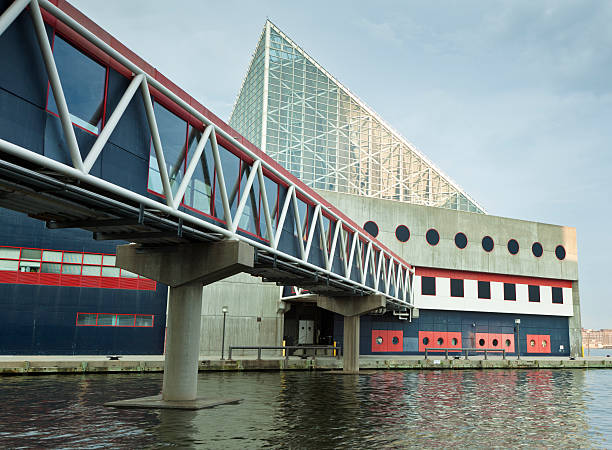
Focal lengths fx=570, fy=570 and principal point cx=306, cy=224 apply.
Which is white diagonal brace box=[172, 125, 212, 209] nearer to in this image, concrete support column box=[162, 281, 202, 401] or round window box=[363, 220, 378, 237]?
concrete support column box=[162, 281, 202, 401]

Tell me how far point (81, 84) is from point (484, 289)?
52.1 meters

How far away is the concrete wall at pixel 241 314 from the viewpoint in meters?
46.7

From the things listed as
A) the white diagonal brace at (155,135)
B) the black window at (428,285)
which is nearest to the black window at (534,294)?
the black window at (428,285)

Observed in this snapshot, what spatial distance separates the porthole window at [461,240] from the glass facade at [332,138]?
31.9 m

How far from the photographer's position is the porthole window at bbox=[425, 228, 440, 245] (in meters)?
55.7

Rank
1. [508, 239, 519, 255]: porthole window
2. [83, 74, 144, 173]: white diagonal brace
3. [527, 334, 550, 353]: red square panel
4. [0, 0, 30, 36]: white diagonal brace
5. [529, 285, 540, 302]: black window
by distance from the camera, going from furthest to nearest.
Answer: [529, 285, 540, 302]: black window, [508, 239, 519, 255]: porthole window, [527, 334, 550, 353]: red square panel, [83, 74, 144, 173]: white diagonal brace, [0, 0, 30, 36]: white diagonal brace

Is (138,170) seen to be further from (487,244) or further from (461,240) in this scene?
(487,244)

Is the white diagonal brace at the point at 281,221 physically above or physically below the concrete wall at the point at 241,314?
above

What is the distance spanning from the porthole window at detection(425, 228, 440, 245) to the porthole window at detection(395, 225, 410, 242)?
2231 mm

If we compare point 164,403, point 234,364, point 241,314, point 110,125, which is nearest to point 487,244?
point 241,314

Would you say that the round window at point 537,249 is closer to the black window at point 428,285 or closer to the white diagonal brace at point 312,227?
the black window at point 428,285

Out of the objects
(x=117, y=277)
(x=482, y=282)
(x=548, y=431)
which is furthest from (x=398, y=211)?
(x=548, y=431)

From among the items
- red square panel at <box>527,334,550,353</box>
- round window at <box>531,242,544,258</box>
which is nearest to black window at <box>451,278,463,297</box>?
red square panel at <box>527,334,550,353</box>

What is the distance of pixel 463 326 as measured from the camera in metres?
56.8
